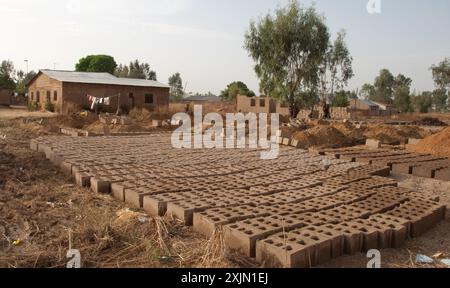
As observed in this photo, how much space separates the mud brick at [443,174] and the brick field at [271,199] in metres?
1.03

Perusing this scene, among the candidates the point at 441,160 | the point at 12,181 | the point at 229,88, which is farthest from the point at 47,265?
the point at 229,88

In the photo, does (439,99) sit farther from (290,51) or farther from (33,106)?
(33,106)

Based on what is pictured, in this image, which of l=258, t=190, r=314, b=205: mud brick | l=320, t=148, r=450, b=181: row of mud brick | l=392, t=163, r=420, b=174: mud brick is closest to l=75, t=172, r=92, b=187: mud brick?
l=258, t=190, r=314, b=205: mud brick

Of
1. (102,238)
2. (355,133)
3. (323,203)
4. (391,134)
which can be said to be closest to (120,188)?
(102,238)

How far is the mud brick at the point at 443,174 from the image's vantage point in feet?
21.7

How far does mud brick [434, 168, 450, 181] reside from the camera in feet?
21.7

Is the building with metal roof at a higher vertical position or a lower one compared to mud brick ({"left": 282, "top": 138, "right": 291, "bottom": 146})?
higher

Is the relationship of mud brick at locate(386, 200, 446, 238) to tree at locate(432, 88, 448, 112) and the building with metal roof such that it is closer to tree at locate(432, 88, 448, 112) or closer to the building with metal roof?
the building with metal roof

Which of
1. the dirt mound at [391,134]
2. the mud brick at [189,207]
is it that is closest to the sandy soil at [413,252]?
the mud brick at [189,207]

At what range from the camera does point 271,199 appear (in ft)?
15.1

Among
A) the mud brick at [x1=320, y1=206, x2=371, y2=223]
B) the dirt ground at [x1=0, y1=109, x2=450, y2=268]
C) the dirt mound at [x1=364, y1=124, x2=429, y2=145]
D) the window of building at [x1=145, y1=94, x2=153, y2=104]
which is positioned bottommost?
the dirt ground at [x1=0, y1=109, x2=450, y2=268]

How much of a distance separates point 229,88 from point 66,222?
3667 cm
